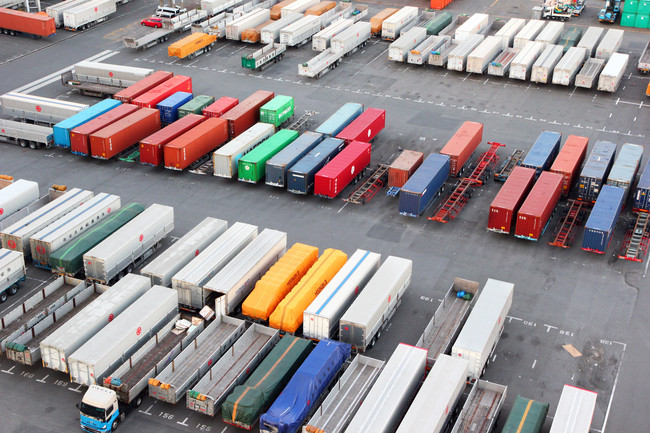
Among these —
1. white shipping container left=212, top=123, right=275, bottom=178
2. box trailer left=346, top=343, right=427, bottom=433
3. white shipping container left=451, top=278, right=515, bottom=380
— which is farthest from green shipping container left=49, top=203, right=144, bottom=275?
white shipping container left=451, top=278, right=515, bottom=380

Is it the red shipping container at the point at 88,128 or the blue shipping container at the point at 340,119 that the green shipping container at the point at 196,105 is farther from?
the blue shipping container at the point at 340,119

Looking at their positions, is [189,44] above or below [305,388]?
above

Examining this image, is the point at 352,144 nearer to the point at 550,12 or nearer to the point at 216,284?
the point at 216,284

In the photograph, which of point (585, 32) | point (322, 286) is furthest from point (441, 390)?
point (585, 32)

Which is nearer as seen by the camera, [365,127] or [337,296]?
[337,296]

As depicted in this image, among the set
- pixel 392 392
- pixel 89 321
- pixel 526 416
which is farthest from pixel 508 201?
pixel 89 321

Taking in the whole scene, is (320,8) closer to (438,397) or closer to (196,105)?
(196,105)

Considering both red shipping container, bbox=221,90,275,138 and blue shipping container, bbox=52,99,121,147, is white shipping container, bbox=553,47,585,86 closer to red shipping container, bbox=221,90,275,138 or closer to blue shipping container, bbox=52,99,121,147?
red shipping container, bbox=221,90,275,138

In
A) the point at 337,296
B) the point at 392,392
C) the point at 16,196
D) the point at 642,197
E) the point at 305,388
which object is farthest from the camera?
the point at 642,197
